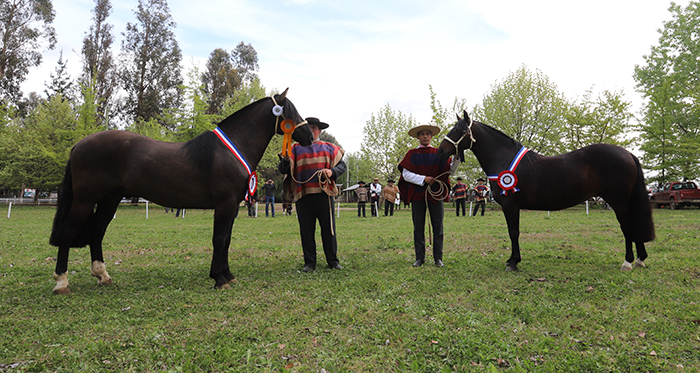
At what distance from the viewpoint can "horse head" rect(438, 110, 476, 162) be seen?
5773 mm

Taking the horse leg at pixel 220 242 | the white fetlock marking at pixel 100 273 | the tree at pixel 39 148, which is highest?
the tree at pixel 39 148

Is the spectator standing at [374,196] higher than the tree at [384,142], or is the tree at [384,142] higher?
the tree at [384,142]

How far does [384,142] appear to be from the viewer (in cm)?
3856

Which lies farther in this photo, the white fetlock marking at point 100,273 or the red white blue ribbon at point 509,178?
the red white blue ribbon at point 509,178

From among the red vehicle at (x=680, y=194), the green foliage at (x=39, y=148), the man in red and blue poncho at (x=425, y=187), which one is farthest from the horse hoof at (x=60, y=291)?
the red vehicle at (x=680, y=194)

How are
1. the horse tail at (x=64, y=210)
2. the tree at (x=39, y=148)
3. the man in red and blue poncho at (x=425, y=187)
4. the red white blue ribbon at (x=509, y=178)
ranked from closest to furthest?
1. the horse tail at (x=64, y=210)
2. the red white blue ribbon at (x=509, y=178)
3. the man in red and blue poncho at (x=425, y=187)
4. the tree at (x=39, y=148)

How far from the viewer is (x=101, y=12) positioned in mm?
34156

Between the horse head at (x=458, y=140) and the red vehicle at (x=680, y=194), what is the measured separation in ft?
79.0

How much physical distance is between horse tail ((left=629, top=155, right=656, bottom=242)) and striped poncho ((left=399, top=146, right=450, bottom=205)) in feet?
9.16

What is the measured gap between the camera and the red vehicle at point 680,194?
70.6ft

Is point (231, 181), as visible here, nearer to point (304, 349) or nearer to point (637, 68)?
point (304, 349)

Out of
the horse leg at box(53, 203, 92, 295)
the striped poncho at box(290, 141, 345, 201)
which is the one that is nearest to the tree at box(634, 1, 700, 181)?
the striped poncho at box(290, 141, 345, 201)

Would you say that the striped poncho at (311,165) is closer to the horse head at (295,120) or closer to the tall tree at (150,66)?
the horse head at (295,120)

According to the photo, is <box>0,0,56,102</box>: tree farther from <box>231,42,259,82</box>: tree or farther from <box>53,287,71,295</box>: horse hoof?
<box>53,287,71,295</box>: horse hoof
